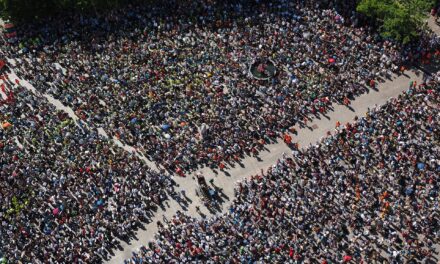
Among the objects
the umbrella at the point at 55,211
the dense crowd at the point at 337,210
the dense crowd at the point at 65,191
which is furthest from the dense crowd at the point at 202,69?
the umbrella at the point at 55,211

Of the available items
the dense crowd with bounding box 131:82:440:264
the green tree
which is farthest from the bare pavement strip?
the green tree

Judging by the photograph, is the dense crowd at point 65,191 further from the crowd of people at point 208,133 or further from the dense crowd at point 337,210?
the dense crowd at point 337,210

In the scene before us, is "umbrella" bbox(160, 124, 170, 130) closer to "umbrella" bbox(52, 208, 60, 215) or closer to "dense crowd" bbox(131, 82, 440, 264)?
"dense crowd" bbox(131, 82, 440, 264)

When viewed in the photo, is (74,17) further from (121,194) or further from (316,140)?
(316,140)

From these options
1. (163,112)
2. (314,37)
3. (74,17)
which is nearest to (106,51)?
(74,17)

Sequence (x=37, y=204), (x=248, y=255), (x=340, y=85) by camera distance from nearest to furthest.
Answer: (x=248, y=255), (x=37, y=204), (x=340, y=85)

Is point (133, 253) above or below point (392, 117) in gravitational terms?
below

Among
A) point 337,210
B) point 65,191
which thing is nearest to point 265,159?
point 337,210
